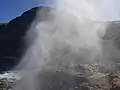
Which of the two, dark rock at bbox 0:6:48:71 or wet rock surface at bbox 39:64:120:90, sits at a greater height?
dark rock at bbox 0:6:48:71

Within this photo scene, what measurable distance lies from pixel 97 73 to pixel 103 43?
19.4 metres

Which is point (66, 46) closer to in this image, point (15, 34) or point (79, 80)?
point (79, 80)

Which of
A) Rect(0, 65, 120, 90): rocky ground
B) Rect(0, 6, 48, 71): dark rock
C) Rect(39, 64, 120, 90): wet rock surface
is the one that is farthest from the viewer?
Rect(0, 6, 48, 71): dark rock

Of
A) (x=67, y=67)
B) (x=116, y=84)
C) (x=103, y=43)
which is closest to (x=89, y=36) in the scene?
(x=103, y=43)

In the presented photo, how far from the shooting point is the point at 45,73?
27062 mm

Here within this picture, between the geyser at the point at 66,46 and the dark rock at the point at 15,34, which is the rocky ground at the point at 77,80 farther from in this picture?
the dark rock at the point at 15,34

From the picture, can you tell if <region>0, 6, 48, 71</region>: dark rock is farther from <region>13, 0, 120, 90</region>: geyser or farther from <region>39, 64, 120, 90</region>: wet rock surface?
<region>39, 64, 120, 90</region>: wet rock surface

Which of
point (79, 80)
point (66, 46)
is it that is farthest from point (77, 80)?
point (66, 46)

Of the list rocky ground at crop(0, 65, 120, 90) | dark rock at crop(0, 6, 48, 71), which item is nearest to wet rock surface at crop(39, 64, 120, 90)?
rocky ground at crop(0, 65, 120, 90)

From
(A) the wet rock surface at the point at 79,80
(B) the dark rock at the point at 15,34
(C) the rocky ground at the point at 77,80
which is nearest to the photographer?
(A) the wet rock surface at the point at 79,80

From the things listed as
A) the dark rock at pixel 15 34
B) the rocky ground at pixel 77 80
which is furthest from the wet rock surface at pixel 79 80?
the dark rock at pixel 15 34

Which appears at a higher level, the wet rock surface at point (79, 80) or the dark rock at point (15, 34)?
the dark rock at point (15, 34)

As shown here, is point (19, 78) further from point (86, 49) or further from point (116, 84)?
point (86, 49)

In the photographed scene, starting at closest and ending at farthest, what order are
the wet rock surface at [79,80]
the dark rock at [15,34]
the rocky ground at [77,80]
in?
the wet rock surface at [79,80], the rocky ground at [77,80], the dark rock at [15,34]
